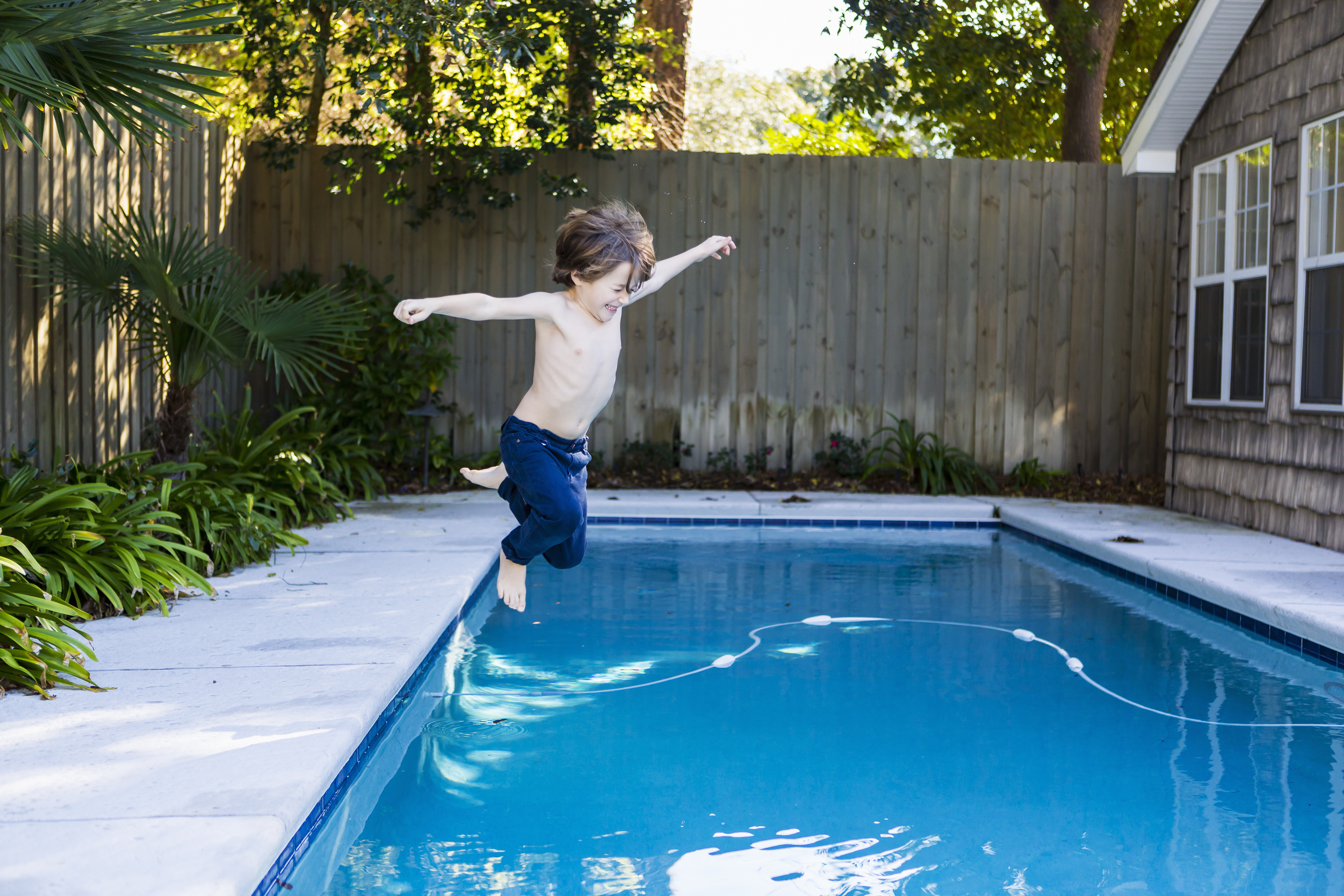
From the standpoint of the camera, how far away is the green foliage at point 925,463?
8.55 meters

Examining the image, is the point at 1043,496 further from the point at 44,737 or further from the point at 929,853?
the point at 44,737

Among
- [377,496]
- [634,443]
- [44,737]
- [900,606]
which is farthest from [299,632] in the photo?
[634,443]

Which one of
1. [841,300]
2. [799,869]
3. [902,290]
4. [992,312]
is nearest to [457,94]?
[841,300]

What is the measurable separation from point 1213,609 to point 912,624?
129cm

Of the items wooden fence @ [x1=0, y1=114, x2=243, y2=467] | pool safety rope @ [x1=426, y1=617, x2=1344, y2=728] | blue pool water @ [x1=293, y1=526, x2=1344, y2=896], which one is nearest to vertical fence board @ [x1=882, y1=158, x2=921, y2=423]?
blue pool water @ [x1=293, y1=526, x2=1344, y2=896]

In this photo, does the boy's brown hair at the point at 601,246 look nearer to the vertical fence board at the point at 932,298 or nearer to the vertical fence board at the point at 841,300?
the vertical fence board at the point at 841,300

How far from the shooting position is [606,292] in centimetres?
347

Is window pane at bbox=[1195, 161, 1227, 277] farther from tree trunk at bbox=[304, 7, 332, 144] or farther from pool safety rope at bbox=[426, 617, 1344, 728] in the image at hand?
tree trunk at bbox=[304, 7, 332, 144]

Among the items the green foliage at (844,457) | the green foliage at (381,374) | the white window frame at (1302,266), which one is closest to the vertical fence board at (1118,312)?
the green foliage at (844,457)

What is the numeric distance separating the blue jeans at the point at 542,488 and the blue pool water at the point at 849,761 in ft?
1.78

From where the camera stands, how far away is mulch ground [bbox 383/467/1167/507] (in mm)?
8375

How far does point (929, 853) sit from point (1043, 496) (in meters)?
6.26

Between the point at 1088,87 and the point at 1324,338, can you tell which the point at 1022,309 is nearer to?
the point at 1324,338

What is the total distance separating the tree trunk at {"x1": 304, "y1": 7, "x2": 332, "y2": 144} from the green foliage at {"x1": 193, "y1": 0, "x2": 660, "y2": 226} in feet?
0.06
